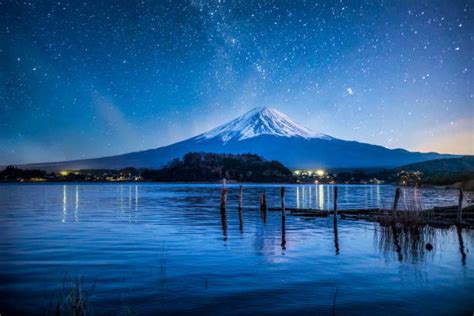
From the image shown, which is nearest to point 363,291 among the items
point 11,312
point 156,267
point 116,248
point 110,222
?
point 156,267

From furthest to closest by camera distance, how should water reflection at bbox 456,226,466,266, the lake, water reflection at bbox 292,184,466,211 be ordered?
water reflection at bbox 292,184,466,211 → water reflection at bbox 456,226,466,266 → the lake

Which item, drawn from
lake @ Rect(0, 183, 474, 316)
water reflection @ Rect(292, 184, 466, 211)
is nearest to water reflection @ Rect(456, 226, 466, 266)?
lake @ Rect(0, 183, 474, 316)

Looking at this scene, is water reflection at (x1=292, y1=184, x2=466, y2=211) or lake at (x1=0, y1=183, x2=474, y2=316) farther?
water reflection at (x1=292, y1=184, x2=466, y2=211)

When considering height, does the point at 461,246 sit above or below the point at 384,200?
above

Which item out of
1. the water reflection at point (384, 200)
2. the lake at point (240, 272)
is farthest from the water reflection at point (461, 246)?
the water reflection at point (384, 200)

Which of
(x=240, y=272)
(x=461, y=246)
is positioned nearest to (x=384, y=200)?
(x=461, y=246)

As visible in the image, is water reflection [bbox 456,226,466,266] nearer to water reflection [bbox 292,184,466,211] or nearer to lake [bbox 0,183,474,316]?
lake [bbox 0,183,474,316]

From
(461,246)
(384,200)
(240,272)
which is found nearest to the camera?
(240,272)

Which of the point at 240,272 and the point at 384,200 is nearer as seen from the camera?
the point at 240,272

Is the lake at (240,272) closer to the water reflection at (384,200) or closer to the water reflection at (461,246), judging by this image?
the water reflection at (461,246)

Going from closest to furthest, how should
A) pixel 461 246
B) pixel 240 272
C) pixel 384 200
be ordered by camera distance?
pixel 240 272 < pixel 461 246 < pixel 384 200

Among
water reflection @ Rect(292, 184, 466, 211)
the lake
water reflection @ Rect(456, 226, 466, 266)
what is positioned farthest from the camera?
water reflection @ Rect(292, 184, 466, 211)

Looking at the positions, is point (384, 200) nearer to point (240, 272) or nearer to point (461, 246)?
point (461, 246)

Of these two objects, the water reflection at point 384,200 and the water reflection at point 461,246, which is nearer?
the water reflection at point 461,246
